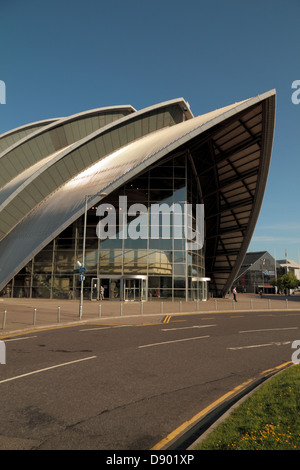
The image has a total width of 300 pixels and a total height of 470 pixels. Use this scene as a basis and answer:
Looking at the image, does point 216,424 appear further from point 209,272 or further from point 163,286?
point 209,272

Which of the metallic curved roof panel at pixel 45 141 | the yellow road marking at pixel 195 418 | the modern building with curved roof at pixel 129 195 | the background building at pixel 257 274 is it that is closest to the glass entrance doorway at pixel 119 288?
the modern building with curved roof at pixel 129 195

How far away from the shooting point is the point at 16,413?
5.21 meters

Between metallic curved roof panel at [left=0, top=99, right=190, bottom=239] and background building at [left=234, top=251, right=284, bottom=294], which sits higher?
metallic curved roof panel at [left=0, top=99, right=190, bottom=239]

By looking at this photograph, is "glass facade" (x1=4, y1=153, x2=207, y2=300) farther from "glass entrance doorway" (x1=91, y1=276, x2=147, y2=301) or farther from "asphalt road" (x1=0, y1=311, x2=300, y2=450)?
"asphalt road" (x1=0, y1=311, x2=300, y2=450)

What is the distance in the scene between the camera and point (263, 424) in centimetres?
446

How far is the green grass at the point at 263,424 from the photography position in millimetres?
3895

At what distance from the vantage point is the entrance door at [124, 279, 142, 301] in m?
32.7

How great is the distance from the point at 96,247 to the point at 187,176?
521 inches

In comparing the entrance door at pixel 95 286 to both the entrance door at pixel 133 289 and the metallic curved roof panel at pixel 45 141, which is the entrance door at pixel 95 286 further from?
the metallic curved roof panel at pixel 45 141

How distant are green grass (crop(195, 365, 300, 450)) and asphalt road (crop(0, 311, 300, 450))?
0.78 metres

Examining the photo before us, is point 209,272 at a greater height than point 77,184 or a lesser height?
lesser

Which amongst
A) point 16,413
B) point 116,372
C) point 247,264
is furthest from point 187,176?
point 247,264

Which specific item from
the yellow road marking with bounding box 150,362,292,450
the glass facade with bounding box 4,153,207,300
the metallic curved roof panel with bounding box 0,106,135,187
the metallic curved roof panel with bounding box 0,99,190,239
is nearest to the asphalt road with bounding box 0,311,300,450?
the yellow road marking with bounding box 150,362,292,450
